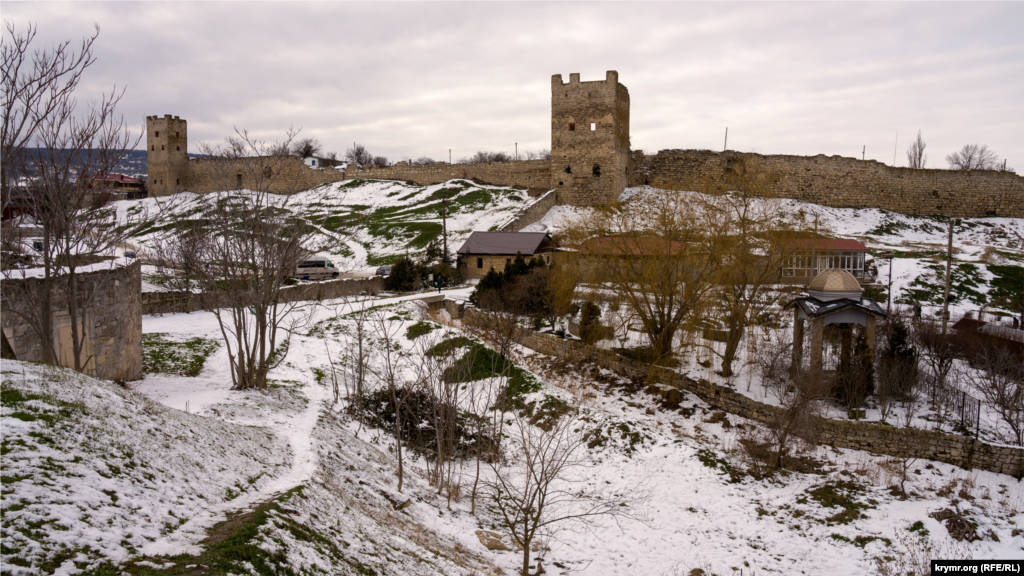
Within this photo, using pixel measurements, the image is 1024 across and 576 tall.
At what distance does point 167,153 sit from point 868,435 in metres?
64.9

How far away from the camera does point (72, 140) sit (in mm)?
10148

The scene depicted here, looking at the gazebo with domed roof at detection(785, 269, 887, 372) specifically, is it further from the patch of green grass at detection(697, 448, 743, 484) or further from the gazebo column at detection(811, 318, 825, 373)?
the patch of green grass at detection(697, 448, 743, 484)

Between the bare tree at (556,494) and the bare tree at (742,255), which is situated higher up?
the bare tree at (742,255)

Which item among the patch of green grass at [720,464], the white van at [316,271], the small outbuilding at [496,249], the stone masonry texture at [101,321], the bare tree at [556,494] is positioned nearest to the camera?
the stone masonry texture at [101,321]

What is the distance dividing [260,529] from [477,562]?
424 centimetres

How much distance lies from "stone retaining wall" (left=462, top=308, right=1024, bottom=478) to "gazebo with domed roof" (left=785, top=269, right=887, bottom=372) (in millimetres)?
1697

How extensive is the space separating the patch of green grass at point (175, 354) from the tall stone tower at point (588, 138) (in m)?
28.4

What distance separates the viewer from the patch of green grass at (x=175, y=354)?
1600 centimetres

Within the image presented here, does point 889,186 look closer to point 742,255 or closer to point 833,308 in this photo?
point 742,255

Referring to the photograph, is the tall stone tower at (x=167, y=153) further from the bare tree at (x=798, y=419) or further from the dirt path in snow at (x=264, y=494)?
the bare tree at (x=798, y=419)

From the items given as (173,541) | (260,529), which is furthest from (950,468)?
(173,541)

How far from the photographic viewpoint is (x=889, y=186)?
139 feet

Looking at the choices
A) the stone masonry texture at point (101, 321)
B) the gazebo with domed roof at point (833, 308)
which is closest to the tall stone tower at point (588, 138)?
the gazebo with domed roof at point (833, 308)

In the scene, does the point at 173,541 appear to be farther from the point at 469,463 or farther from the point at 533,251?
the point at 533,251
